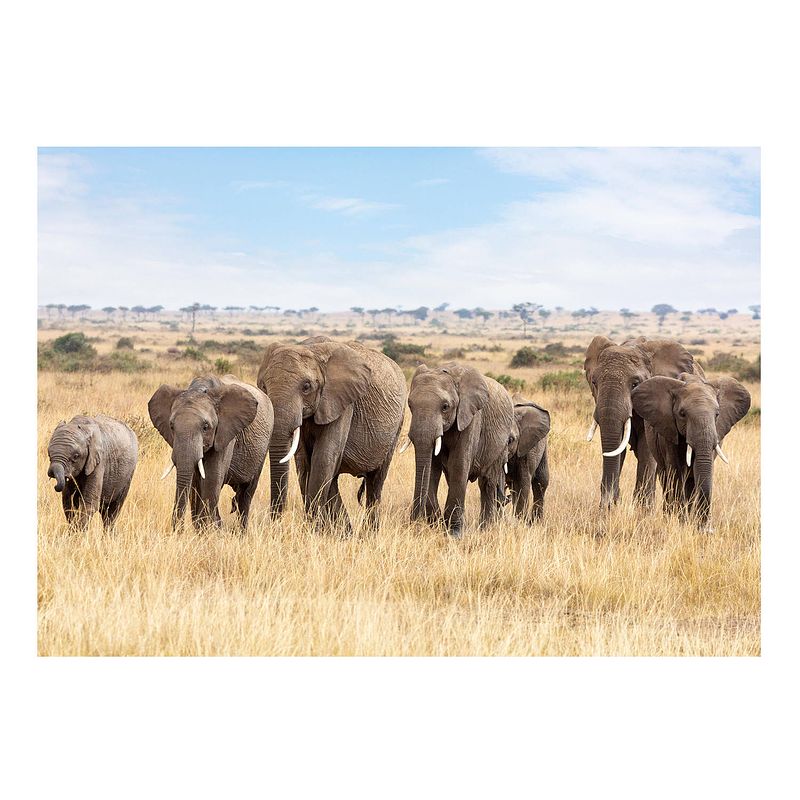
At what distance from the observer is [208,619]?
6414mm

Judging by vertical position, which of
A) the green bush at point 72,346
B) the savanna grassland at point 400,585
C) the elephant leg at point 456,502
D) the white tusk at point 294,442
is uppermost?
the green bush at point 72,346

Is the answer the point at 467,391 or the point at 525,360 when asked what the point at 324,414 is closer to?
the point at 467,391

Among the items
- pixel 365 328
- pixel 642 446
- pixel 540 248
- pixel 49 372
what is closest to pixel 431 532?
pixel 642 446

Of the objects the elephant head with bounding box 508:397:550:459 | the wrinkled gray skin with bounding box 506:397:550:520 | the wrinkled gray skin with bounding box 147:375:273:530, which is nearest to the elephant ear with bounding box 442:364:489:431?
the wrinkled gray skin with bounding box 506:397:550:520

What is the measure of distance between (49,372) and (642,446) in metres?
17.4

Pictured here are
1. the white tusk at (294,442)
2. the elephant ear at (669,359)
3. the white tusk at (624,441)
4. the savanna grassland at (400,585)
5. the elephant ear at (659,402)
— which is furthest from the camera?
the elephant ear at (669,359)

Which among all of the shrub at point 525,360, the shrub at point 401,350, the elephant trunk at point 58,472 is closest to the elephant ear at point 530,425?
the elephant trunk at point 58,472

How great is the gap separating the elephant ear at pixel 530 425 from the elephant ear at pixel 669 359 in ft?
4.57

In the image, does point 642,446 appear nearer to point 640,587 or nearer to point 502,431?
point 502,431

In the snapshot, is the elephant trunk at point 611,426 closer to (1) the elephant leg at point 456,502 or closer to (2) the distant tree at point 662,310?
(1) the elephant leg at point 456,502

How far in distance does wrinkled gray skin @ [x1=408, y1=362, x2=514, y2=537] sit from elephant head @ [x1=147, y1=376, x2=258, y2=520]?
1680 millimetres

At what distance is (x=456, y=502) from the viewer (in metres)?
9.46

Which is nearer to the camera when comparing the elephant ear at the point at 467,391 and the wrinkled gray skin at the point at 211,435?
the wrinkled gray skin at the point at 211,435

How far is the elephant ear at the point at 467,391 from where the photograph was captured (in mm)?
9445
